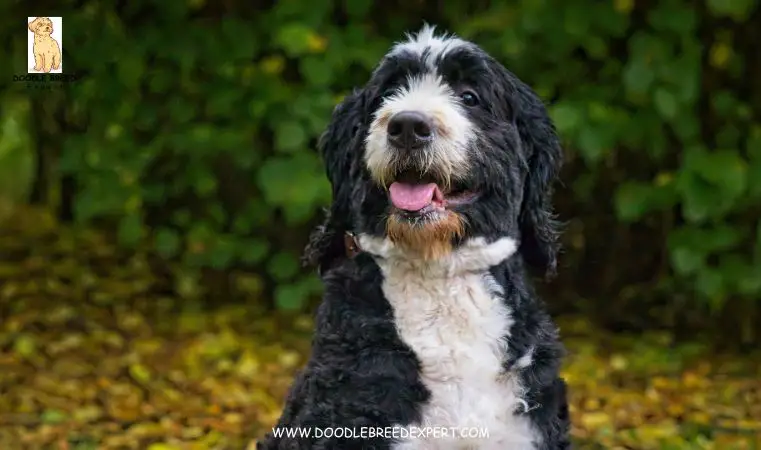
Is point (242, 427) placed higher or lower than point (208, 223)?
lower

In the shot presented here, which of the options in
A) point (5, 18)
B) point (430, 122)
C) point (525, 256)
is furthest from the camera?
point (5, 18)

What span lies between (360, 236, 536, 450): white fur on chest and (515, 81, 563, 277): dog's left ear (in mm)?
227

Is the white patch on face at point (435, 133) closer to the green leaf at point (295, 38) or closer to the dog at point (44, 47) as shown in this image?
the green leaf at point (295, 38)

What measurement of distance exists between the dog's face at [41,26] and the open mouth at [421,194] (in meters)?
3.72

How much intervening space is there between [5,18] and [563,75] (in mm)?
3186

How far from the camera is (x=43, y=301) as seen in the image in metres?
6.89

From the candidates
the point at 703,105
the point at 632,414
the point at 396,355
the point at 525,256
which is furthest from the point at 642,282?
the point at 396,355

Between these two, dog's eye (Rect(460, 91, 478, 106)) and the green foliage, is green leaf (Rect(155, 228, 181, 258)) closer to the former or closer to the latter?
the green foliage

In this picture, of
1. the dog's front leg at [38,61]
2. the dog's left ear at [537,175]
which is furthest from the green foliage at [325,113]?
the dog's left ear at [537,175]

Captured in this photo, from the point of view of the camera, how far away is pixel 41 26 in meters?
6.20

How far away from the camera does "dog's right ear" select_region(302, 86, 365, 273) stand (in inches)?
128

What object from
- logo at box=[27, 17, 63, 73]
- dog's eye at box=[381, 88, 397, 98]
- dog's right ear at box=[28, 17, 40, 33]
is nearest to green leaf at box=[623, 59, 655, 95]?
dog's eye at box=[381, 88, 397, 98]

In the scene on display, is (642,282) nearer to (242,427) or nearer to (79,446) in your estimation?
(242,427)

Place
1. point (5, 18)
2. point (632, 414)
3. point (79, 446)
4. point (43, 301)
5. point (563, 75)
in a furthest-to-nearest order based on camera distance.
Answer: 1. point (43, 301)
2. point (5, 18)
3. point (563, 75)
4. point (632, 414)
5. point (79, 446)
